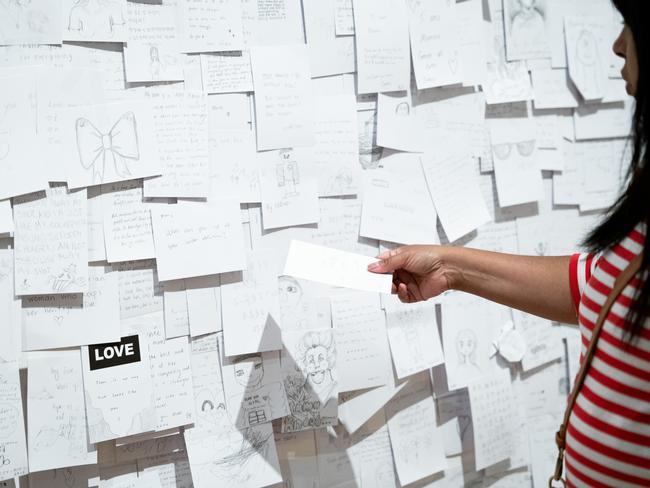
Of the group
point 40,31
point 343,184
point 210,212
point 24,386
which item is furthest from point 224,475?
point 40,31

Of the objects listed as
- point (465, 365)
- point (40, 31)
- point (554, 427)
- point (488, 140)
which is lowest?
point (554, 427)

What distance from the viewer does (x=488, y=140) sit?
1492mm

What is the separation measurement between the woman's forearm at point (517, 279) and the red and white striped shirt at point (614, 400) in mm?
224

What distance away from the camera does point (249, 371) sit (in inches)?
48.8

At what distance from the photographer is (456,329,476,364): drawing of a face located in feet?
4.83

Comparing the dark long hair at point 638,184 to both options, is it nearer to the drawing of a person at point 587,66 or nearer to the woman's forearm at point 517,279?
the woman's forearm at point 517,279

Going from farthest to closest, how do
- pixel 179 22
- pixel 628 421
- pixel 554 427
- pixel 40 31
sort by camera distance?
pixel 554 427
pixel 179 22
pixel 40 31
pixel 628 421

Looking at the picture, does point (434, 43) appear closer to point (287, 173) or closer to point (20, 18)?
point (287, 173)

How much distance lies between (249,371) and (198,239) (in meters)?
0.28

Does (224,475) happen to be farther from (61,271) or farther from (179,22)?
(179,22)

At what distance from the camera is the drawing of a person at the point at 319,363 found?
128cm

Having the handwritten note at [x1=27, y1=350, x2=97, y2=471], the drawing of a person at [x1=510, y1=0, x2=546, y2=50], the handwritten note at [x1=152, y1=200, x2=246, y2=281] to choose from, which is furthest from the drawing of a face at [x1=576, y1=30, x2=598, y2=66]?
the handwritten note at [x1=27, y1=350, x2=97, y2=471]

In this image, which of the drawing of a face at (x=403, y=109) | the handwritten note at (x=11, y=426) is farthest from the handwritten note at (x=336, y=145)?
the handwritten note at (x=11, y=426)

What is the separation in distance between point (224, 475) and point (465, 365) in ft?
1.98
